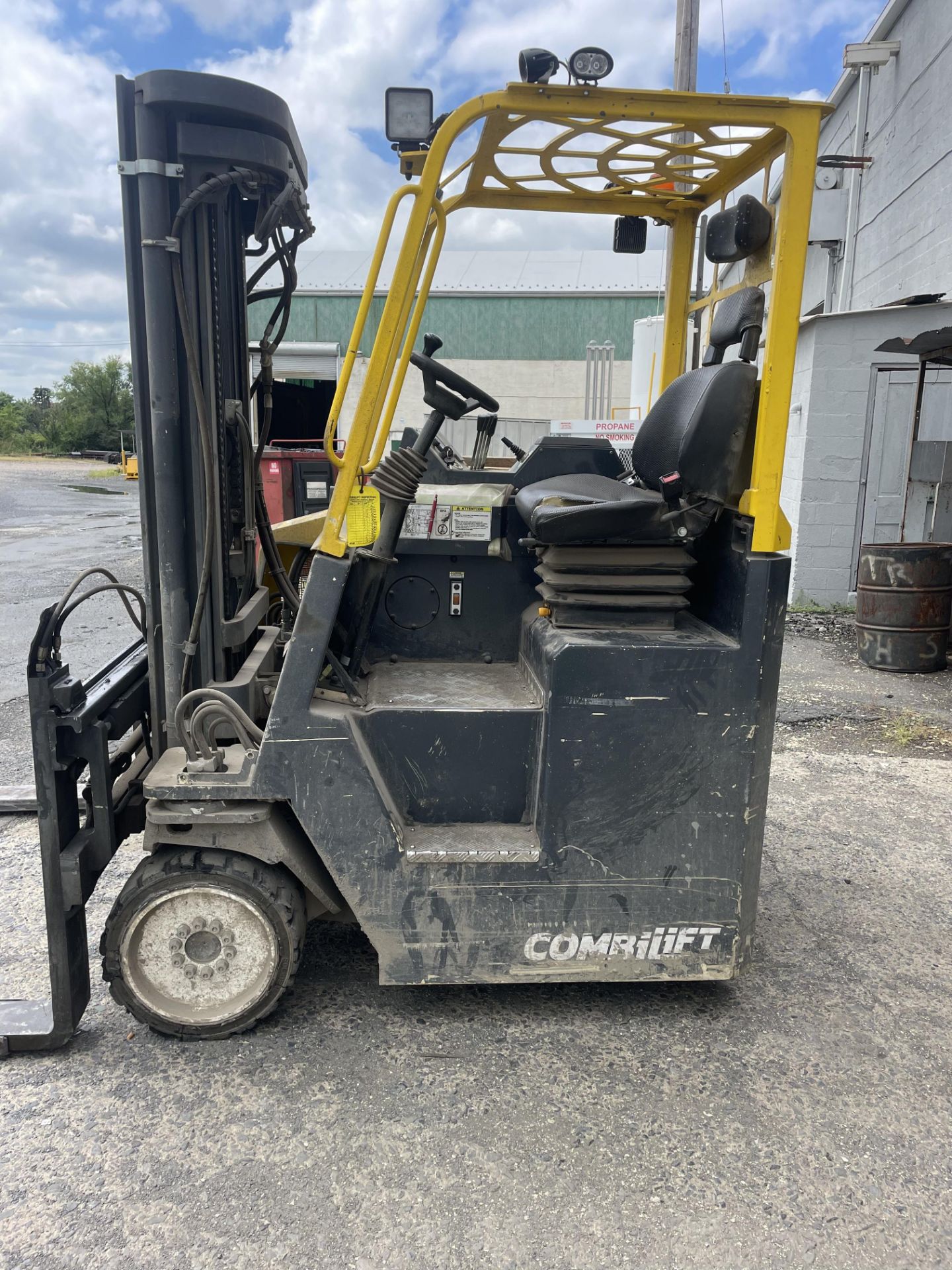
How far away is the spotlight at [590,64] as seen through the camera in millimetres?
2459

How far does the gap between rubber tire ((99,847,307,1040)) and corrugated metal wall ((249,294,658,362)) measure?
21.8 m

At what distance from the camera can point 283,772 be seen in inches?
106

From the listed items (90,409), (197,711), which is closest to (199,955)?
(197,711)

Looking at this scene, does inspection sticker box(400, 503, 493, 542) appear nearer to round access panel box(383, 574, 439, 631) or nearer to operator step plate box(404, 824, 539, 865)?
round access panel box(383, 574, 439, 631)

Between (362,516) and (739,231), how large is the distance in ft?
4.51

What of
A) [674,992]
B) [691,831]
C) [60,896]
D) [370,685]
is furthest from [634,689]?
[60,896]

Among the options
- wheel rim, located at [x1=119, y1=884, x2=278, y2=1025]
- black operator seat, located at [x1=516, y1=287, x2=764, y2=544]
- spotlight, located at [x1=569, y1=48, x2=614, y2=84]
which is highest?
spotlight, located at [x1=569, y1=48, x2=614, y2=84]

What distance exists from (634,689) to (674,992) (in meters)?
1.15

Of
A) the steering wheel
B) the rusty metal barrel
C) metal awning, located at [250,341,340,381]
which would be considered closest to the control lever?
the steering wheel

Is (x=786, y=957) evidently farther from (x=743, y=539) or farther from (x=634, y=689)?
(x=743, y=539)

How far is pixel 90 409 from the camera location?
7519 centimetres

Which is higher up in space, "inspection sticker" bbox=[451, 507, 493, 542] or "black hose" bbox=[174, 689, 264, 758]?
"inspection sticker" bbox=[451, 507, 493, 542]

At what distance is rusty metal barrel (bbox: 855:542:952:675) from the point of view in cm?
775

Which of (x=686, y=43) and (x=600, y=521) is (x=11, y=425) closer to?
(x=686, y=43)
